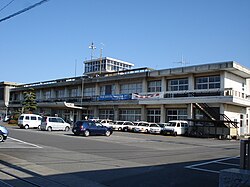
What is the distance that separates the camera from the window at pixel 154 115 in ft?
141

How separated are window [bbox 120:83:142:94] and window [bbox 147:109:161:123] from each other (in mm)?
4249

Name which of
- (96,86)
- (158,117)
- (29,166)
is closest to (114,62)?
(96,86)

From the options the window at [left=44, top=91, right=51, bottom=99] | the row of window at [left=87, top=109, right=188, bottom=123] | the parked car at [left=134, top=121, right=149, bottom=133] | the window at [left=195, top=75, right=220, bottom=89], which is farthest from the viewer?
the window at [left=44, top=91, right=51, bottom=99]

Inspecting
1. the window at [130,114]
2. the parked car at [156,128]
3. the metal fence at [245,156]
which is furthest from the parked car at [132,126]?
the metal fence at [245,156]

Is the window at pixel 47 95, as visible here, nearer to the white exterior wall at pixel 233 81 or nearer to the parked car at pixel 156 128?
the parked car at pixel 156 128

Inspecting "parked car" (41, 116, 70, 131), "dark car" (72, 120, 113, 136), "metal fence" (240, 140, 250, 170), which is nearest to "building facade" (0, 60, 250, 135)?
"dark car" (72, 120, 113, 136)

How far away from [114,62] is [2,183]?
282ft

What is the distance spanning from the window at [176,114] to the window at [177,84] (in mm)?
3005

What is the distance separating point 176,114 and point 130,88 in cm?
1037

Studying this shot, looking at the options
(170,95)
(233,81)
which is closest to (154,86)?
(170,95)

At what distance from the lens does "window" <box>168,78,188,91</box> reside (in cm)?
4059

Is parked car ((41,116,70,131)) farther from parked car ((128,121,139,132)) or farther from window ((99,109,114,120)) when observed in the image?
window ((99,109,114,120))

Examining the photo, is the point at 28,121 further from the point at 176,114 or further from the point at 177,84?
the point at 177,84

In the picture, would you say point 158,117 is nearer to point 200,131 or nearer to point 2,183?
point 200,131
